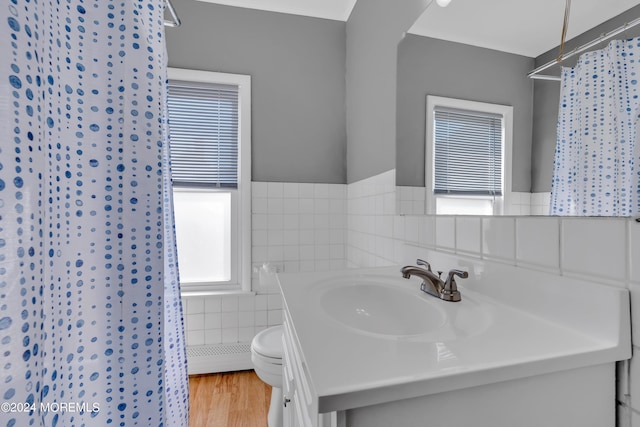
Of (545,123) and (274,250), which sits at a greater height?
(545,123)

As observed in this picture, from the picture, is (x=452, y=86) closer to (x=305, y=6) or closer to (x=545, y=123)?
(x=545, y=123)

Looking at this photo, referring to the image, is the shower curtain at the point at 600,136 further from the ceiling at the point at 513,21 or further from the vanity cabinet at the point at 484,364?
the vanity cabinet at the point at 484,364

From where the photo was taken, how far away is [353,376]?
43 cm

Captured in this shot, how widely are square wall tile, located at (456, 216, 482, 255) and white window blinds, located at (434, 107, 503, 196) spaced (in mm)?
97

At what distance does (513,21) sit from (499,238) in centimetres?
62

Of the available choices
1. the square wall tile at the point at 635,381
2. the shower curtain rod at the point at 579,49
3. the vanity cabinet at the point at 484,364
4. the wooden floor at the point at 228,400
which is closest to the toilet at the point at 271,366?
the wooden floor at the point at 228,400

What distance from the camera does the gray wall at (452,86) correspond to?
0.81 metres

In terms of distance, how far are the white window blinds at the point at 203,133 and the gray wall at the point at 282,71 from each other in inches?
6.0

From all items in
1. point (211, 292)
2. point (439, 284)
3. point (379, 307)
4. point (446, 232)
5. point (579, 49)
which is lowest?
point (211, 292)

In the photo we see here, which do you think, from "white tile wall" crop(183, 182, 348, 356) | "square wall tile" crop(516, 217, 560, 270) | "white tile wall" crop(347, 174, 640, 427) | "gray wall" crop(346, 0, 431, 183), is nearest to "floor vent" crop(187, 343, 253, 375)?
"white tile wall" crop(183, 182, 348, 356)

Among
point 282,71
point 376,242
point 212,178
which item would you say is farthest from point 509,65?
point 212,178

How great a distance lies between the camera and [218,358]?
6.61ft

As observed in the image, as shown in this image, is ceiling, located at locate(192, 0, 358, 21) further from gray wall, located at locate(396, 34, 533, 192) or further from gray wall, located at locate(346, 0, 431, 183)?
gray wall, located at locate(396, 34, 533, 192)

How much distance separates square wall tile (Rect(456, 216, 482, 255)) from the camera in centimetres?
91
